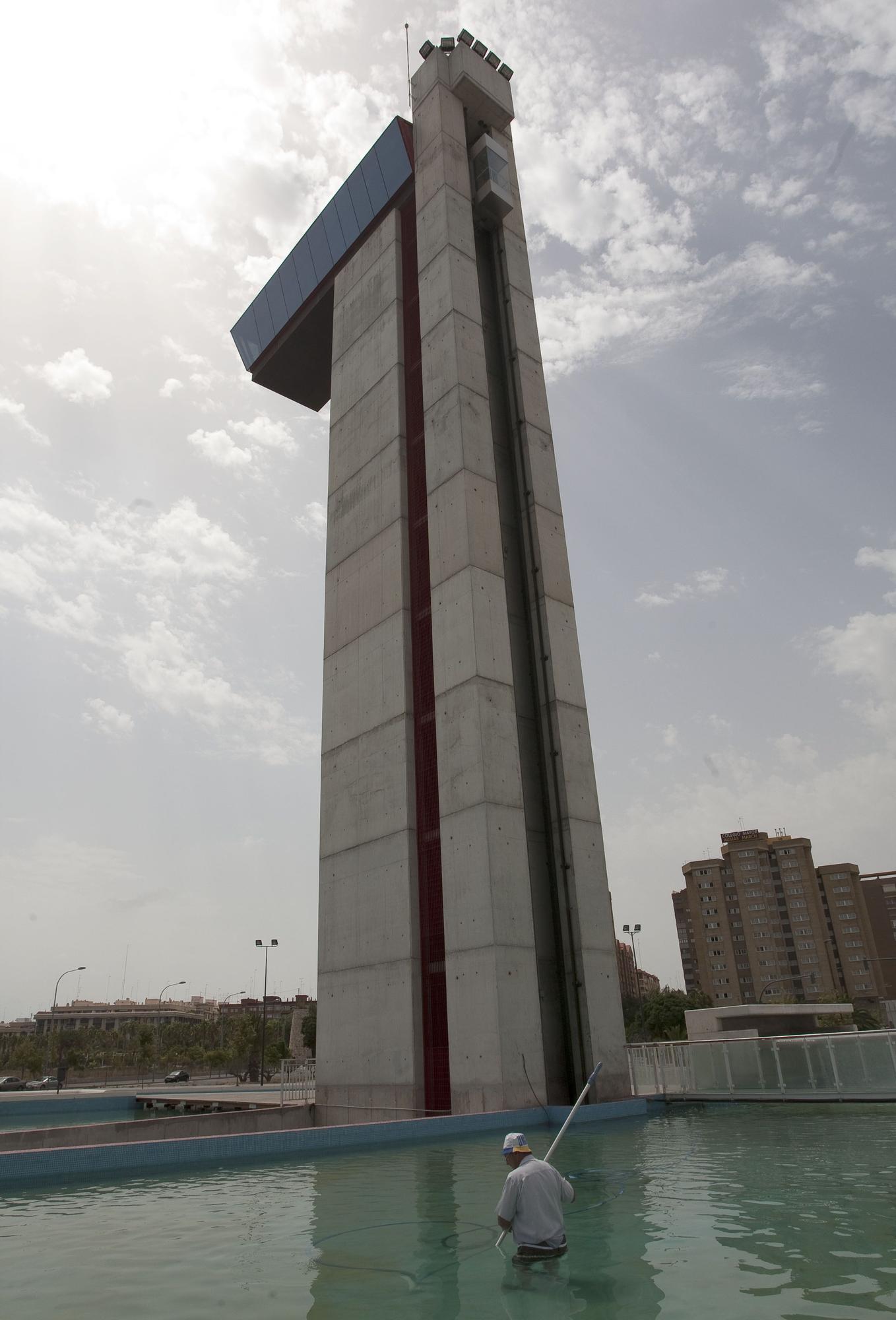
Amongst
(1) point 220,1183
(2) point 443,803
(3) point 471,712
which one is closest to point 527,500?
(3) point 471,712

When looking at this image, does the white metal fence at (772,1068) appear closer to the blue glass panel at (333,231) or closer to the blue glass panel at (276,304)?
the blue glass panel at (333,231)

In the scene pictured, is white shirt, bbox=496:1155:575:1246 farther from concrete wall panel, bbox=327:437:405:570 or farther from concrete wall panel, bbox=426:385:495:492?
concrete wall panel, bbox=327:437:405:570

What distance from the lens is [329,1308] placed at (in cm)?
592

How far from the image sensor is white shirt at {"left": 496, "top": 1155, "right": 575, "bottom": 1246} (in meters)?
6.79

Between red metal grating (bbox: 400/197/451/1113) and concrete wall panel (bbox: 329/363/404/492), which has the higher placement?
concrete wall panel (bbox: 329/363/404/492)

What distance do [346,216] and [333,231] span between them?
1028 mm

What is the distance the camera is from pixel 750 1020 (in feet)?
101

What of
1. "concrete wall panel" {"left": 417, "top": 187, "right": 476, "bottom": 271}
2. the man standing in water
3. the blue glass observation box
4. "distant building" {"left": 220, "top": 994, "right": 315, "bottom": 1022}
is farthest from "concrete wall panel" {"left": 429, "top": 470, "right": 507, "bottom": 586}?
"distant building" {"left": 220, "top": 994, "right": 315, "bottom": 1022}

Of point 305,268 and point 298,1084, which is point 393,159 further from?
point 298,1084

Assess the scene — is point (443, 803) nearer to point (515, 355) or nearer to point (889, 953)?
point (515, 355)

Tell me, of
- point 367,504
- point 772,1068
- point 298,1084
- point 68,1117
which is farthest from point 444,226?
point 68,1117

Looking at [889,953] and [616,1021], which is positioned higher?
[889,953]

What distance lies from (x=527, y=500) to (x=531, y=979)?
14060 millimetres

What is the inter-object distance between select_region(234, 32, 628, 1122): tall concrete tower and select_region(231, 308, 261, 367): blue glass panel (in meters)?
8.39
